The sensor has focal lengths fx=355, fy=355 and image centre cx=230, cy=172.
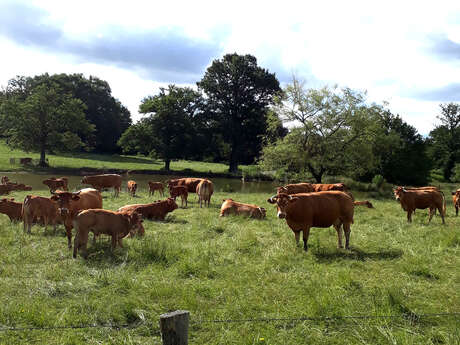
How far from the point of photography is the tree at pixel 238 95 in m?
46.8

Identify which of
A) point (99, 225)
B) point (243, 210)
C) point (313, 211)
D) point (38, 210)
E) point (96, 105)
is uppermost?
point (96, 105)

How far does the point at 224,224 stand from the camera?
11.2 m

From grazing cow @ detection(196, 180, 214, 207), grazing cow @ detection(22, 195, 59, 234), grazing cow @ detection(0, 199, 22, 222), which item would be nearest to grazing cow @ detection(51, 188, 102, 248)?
grazing cow @ detection(22, 195, 59, 234)

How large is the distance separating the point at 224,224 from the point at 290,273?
503 cm

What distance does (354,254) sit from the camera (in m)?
7.88

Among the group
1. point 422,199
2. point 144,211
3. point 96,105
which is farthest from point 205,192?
point 96,105

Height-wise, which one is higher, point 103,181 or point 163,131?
point 163,131

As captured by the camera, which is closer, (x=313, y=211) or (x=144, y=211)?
(x=313, y=211)

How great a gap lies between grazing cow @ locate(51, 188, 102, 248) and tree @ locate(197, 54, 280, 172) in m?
36.3

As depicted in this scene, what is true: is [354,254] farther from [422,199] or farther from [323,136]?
[323,136]

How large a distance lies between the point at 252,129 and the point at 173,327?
44089mm

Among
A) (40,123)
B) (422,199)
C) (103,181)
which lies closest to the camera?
(422,199)

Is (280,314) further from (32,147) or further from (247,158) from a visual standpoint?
(247,158)

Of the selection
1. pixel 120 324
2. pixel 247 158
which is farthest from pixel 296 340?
pixel 247 158
